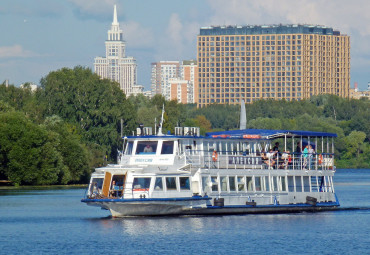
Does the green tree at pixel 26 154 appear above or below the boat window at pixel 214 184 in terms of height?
above

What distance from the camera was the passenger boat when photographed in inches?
1921

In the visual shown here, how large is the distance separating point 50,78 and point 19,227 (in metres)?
70.5

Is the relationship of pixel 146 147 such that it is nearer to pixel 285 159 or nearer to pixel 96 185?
pixel 96 185

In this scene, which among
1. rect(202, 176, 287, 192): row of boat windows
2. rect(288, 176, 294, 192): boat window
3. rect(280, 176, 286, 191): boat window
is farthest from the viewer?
rect(288, 176, 294, 192): boat window

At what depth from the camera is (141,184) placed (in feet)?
159

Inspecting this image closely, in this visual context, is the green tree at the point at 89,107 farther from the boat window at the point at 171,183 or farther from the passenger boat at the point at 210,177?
the boat window at the point at 171,183

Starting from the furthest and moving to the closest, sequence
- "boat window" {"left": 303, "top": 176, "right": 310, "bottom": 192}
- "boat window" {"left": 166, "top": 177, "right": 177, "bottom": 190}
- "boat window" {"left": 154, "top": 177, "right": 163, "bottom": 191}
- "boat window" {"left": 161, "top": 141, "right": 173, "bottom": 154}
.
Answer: "boat window" {"left": 303, "top": 176, "right": 310, "bottom": 192} < "boat window" {"left": 161, "top": 141, "right": 173, "bottom": 154} < "boat window" {"left": 166, "top": 177, "right": 177, "bottom": 190} < "boat window" {"left": 154, "top": 177, "right": 163, "bottom": 191}

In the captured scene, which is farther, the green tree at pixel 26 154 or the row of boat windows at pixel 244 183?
the green tree at pixel 26 154

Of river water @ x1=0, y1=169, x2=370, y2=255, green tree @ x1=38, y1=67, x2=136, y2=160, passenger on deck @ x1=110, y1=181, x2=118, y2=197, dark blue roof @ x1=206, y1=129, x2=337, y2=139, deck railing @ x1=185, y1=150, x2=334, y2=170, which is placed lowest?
river water @ x1=0, y1=169, x2=370, y2=255

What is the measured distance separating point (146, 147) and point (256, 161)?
292 inches

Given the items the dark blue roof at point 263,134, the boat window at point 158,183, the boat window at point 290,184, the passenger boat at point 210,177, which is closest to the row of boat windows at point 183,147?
the passenger boat at point 210,177

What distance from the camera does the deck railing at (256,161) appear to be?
51688 mm

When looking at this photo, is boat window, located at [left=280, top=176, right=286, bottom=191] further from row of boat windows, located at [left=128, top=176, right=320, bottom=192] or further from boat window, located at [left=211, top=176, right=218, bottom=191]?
boat window, located at [left=211, top=176, right=218, bottom=191]

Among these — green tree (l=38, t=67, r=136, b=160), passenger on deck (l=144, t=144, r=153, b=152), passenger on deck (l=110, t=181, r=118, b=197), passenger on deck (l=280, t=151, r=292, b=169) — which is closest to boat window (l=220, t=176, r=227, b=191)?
passenger on deck (l=144, t=144, r=153, b=152)
